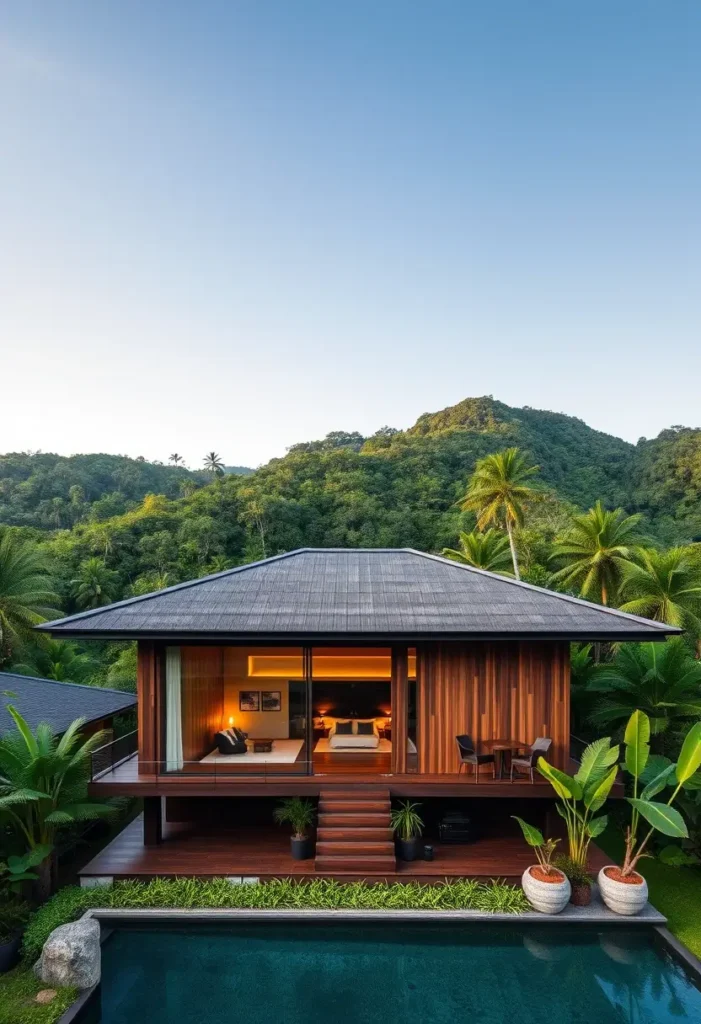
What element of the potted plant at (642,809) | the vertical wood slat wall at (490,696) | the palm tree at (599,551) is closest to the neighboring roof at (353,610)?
the vertical wood slat wall at (490,696)

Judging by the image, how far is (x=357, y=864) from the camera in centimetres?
945

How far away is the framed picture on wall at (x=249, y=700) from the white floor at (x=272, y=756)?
3.44 feet

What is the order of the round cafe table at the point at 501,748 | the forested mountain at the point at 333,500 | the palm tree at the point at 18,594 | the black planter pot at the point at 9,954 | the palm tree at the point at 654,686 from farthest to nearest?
the forested mountain at the point at 333,500 → the palm tree at the point at 18,594 → the palm tree at the point at 654,686 → the round cafe table at the point at 501,748 → the black planter pot at the point at 9,954

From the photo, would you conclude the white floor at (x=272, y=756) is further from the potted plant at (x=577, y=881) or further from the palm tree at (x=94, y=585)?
the palm tree at (x=94, y=585)

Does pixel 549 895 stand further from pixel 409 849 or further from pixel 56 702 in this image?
pixel 56 702

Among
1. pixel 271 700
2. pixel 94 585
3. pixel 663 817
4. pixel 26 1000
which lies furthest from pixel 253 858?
pixel 94 585

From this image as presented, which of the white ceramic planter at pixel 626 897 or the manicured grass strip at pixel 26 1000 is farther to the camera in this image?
Result: the white ceramic planter at pixel 626 897

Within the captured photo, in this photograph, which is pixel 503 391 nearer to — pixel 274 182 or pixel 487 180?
pixel 487 180

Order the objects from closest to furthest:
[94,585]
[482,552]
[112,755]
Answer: [112,755] → [482,552] → [94,585]

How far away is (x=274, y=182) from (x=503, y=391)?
42793 mm

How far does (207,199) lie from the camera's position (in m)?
23.6

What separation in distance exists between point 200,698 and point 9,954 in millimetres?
5033

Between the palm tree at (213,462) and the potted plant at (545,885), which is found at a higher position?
the palm tree at (213,462)

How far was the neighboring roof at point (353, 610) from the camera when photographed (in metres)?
9.94
